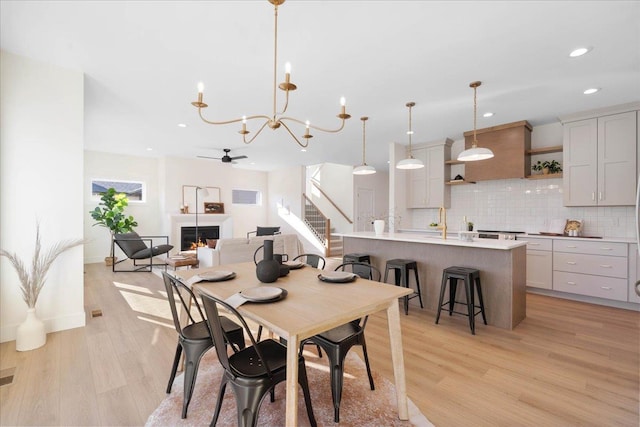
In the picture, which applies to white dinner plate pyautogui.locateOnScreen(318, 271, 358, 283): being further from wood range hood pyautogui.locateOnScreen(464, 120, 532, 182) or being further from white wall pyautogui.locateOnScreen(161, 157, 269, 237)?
white wall pyautogui.locateOnScreen(161, 157, 269, 237)

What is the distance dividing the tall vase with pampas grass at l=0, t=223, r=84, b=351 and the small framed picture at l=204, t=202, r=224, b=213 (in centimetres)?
536

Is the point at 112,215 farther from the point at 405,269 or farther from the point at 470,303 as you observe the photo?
the point at 470,303

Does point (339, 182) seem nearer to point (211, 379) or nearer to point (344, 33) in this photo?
point (344, 33)

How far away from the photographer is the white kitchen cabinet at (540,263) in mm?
4371

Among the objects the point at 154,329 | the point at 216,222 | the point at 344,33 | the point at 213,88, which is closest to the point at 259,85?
the point at 213,88

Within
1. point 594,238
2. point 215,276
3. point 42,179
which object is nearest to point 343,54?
point 215,276

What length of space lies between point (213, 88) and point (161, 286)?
329cm

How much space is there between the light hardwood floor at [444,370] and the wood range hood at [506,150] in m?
2.33

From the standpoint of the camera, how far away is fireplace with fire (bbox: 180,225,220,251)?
7.73 metres

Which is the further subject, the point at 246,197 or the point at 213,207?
the point at 246,197

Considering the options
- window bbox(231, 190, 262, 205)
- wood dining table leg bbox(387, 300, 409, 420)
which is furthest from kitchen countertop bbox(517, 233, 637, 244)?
window bbox(231, 190, 262, 205)

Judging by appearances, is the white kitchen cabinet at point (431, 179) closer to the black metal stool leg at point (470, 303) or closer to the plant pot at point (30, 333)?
the black metal stool leg at point (470, 303)

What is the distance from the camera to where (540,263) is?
446 cm

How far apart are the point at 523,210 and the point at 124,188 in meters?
8.76
